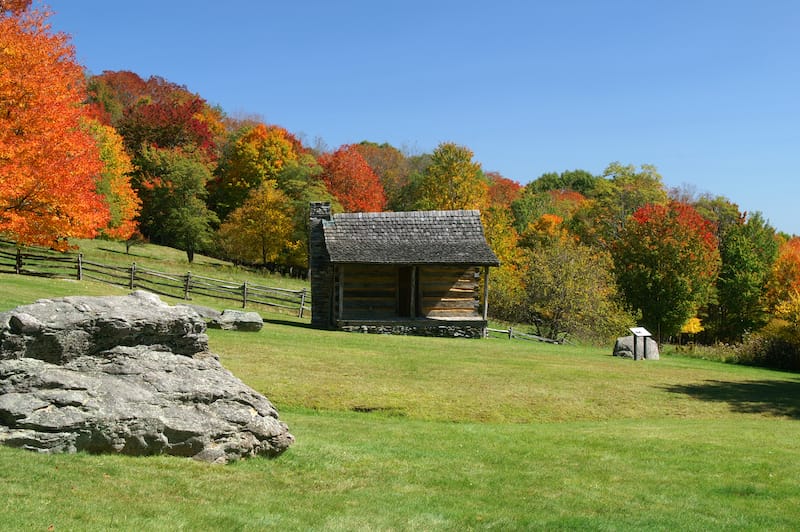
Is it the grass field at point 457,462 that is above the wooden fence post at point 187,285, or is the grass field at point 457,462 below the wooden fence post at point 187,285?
below

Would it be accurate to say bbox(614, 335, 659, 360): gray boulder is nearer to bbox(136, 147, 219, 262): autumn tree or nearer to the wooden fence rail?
the wooden fence rail

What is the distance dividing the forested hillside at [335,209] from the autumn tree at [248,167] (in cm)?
16

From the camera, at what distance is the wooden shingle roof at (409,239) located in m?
30.7

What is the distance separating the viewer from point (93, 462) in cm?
835

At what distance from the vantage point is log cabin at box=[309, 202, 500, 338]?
31031mm

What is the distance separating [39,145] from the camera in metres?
21.4

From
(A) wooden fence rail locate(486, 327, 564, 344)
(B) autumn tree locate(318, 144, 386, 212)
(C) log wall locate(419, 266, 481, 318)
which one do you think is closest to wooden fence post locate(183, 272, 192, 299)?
(C) log wall locate(419, 266, 481, 318)

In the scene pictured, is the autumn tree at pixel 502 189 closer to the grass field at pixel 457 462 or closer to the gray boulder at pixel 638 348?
the gray boulder at pixel 638 348

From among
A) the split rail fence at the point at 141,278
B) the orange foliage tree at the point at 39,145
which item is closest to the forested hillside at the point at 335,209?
the orange foliage tree at the point at 39,145

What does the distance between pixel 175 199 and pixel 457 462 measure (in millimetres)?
53362

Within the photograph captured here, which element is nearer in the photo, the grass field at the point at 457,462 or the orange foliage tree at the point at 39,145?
the grass field at the point at 457,462

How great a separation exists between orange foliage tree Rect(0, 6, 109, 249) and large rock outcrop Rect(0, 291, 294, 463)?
13123 mm

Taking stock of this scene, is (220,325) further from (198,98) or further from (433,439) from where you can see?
(198,98)

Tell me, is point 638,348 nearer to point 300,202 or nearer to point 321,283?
point 321,283
